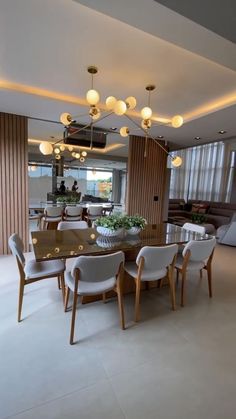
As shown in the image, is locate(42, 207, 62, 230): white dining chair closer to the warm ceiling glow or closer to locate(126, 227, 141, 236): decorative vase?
the warm ceiling glow

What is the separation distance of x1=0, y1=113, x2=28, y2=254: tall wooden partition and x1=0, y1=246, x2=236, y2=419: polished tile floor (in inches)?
72.7

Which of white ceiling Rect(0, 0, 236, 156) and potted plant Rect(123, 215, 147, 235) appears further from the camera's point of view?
potted plant Rect(123, 215, 147, 235)

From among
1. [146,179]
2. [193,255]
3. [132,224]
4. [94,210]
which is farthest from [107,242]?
[146,179]

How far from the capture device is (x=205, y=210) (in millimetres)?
7090

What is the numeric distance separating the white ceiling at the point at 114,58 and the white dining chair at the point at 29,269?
1914 millimetres

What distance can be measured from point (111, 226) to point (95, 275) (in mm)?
795

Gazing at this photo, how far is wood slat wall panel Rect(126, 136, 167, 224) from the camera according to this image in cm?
521

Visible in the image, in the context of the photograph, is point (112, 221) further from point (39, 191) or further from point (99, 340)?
point (39, 191)

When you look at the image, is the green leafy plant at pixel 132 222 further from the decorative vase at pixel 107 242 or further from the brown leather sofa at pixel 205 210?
the brown leather sofa at pixel 205 210

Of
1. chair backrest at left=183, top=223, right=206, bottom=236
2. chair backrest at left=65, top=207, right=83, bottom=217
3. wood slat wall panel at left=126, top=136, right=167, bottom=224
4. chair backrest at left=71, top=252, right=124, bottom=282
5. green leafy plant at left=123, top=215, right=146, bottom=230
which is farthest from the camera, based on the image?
wood slat wall panel at left=126, top=136, right=167, bottom=224

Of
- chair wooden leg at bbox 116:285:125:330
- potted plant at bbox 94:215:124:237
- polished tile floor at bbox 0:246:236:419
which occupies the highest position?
potted plant at bbox 94:215:124:237

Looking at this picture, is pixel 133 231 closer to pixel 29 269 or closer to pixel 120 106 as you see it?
pixel 29 269

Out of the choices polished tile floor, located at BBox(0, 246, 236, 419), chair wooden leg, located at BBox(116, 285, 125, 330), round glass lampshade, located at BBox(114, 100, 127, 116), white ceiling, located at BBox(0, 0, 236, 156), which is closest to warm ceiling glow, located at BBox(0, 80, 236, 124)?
white ceiling, located at BBox(0, 0, 236, 156)

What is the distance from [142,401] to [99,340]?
2.00 ft
